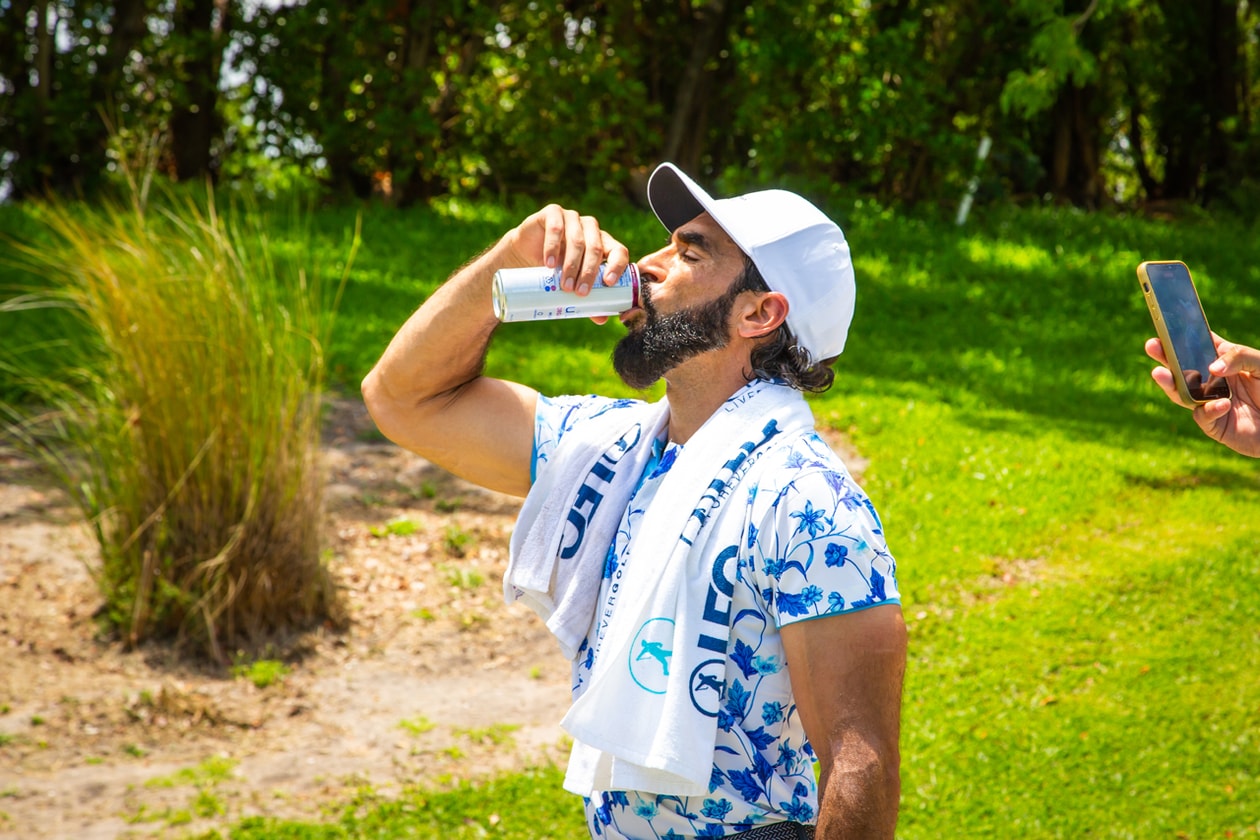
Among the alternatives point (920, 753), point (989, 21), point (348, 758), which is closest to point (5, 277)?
point (348, 758)

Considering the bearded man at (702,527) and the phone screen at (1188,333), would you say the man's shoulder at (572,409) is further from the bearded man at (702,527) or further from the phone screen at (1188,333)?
the phone screen at (1188,333)

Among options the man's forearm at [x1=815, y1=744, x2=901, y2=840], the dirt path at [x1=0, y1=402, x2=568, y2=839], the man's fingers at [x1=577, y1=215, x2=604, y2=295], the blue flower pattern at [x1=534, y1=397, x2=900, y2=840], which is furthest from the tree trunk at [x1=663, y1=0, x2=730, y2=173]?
the man's forearm at [x1=815, y1=744, x2=901, y2=840]

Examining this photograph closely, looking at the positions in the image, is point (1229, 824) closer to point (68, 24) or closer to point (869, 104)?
point (869, 104)

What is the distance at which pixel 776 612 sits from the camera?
203 cm

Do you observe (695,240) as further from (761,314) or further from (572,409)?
(572,409)

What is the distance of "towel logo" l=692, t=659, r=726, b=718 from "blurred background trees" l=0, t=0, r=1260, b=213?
34.4 ft

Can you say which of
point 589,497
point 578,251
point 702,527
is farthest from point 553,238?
point 702,527

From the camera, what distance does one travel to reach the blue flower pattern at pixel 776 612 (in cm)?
200

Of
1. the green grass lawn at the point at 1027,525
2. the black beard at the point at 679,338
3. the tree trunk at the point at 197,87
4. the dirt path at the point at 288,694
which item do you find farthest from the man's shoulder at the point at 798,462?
the tree trunk at the point at 197,87

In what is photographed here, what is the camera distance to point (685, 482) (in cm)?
224

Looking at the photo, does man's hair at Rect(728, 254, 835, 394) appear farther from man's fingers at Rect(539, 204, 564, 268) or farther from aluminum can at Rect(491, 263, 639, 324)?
man's fingers at Rect(539, 204, 564, 268)

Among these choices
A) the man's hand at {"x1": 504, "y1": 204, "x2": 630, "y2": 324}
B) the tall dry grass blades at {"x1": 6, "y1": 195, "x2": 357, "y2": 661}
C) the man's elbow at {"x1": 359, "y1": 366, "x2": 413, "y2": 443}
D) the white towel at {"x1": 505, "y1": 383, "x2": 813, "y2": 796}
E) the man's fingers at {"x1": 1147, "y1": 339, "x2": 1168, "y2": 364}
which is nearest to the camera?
the white towel at {"x1": 505, "y1": 383, "x2": 813, "y2": 796}

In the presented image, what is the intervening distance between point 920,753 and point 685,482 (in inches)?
122

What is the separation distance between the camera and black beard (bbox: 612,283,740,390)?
2455 mm
